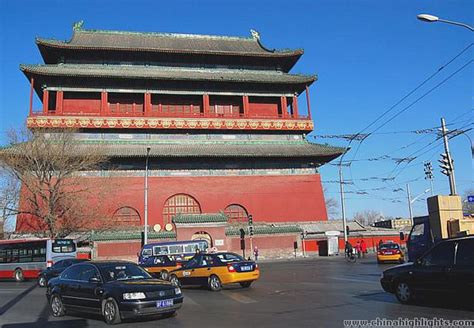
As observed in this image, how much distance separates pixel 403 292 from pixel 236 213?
2957cm

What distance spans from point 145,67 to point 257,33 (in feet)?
44.6

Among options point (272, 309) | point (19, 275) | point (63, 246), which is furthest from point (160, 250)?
point (272, 309)

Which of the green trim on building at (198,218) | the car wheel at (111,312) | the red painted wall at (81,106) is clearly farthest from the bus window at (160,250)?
the red painted wall at (81,106)

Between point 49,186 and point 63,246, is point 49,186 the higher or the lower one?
the higher one

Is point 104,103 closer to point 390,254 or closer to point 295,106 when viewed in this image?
point 295,106

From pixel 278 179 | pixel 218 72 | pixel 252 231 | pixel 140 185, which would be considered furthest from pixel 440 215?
pixel 218 72

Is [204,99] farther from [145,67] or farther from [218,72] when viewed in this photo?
[145,67]

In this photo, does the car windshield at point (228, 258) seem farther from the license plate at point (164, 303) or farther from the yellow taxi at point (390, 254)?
the yellow taxi at point (390, 254)

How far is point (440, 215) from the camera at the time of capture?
17.3 metres

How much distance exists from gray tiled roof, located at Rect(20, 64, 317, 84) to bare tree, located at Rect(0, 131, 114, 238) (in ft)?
24.4

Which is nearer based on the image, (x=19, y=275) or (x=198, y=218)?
(x=19, y=275)

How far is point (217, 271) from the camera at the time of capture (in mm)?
15180

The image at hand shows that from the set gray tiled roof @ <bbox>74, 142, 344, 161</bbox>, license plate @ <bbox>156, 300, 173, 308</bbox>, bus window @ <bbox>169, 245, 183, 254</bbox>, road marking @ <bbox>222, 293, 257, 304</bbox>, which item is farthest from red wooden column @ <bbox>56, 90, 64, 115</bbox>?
license plate @ <bbox>156, 300, 173, 308</bbox>

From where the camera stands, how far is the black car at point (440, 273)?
29.7 ft
